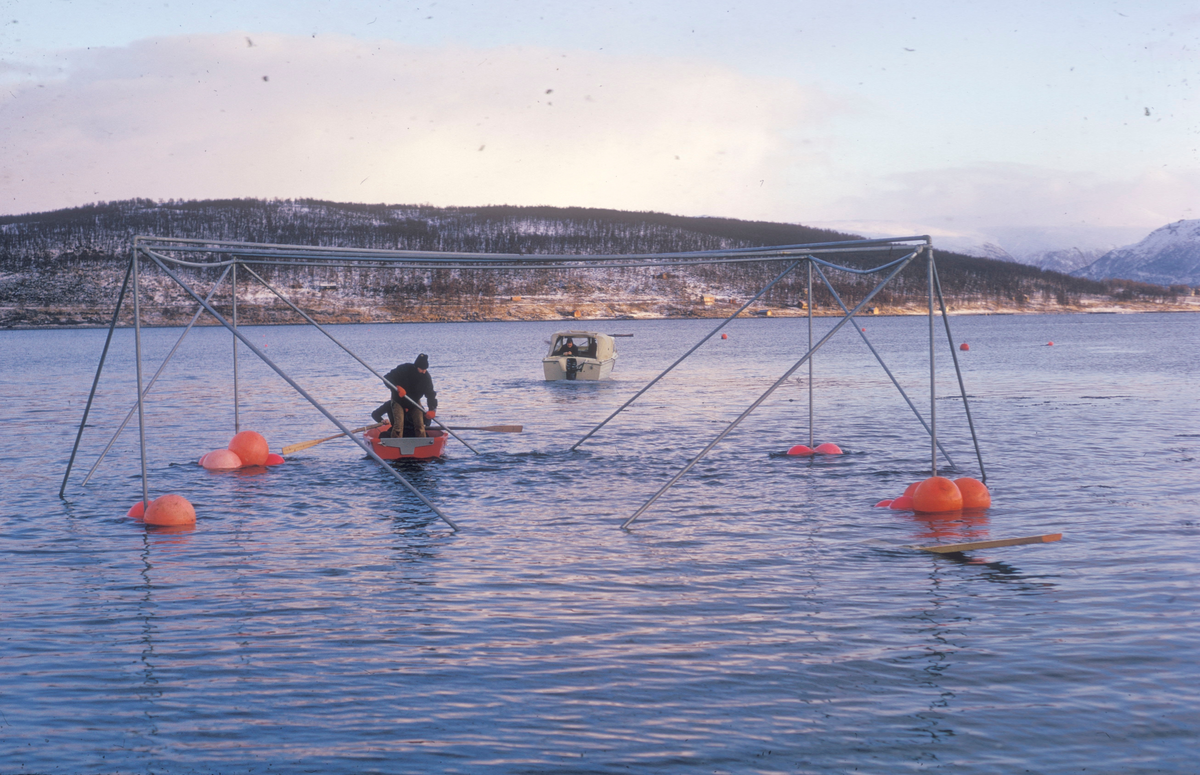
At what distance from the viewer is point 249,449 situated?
2175cm

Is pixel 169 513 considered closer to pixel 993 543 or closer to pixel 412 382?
pixel 412 382

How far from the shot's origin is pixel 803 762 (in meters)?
6.87

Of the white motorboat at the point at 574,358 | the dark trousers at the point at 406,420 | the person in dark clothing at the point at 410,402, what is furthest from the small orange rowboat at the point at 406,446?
the white motorboat at the point at 574,358

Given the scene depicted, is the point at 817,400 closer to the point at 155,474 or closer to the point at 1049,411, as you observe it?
the point at 1049,411

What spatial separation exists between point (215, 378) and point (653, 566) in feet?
165

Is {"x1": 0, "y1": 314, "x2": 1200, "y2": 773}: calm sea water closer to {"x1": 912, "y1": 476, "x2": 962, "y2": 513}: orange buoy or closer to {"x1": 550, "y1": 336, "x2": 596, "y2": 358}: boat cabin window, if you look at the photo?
{"x1": 912, "y1": 476, "x2": 962, "y2": 513}: orange buoy

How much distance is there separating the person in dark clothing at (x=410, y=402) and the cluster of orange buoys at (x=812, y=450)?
7.88 meters

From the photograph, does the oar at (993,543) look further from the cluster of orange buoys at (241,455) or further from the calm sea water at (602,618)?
the cluster of orange buoys at (241,455)

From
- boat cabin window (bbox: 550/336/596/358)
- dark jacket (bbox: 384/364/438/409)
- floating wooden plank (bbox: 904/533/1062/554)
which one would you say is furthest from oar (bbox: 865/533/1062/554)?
boat cabin window (bbox: 550/336/596/358)

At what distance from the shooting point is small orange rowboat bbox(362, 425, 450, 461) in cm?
2117

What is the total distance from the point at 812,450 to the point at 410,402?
8698mm

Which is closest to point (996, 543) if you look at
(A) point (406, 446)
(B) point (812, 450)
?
(B) point (812, 450)

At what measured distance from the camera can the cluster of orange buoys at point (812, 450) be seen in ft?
73.4

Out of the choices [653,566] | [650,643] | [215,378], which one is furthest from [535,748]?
[215,378]
